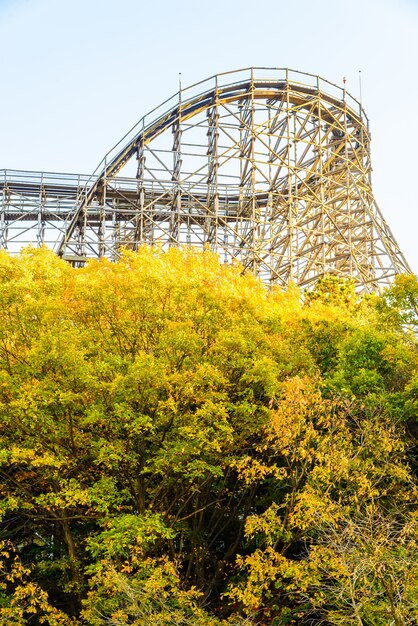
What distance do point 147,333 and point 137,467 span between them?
9.52 ft

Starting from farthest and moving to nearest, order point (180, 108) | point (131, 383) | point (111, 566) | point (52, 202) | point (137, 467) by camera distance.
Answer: point (52, 202) < point (180, 108) < point (137, 467) < point (131, 383) < point (111, 566)

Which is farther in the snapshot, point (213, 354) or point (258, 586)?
point (213, 354)

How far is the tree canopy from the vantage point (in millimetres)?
15781

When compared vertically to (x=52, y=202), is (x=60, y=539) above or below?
below

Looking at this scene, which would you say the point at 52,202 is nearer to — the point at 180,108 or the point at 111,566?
the point at 180,108

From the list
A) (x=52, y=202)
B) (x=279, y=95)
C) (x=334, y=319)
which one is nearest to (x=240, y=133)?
(x=279, y=95)

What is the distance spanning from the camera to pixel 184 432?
1662 centimetres

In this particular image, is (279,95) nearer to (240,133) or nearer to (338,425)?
(240,133)

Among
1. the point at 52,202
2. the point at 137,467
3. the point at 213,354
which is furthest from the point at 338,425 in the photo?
the point at 52,202

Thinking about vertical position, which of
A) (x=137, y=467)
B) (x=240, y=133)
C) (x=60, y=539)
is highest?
(x=240, y=133)

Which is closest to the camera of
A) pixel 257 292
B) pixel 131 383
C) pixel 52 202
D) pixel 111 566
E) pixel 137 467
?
pixel 111 566

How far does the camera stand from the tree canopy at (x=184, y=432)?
51.8ft

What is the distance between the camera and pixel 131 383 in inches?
647

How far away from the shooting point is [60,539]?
19453mm
